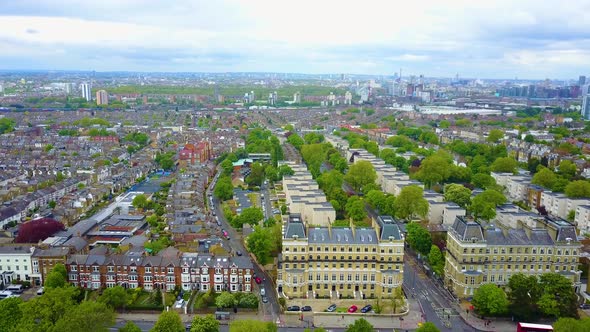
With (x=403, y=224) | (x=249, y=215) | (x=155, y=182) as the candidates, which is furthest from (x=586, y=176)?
(x=155, y=182)

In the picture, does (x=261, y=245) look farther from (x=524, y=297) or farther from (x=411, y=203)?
(x=411, y=203)

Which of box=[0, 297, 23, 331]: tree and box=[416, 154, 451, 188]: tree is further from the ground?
box=[416, 154, 451, 188]: tree

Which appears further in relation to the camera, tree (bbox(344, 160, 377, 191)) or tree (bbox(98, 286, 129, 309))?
tree (bbox(344, 160, 377, 191))

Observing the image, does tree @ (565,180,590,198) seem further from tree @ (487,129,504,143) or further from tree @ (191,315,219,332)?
tree @ (191,315,219,332)

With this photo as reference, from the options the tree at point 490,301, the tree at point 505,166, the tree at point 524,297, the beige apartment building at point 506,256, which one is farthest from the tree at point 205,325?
the tree at point 505,166

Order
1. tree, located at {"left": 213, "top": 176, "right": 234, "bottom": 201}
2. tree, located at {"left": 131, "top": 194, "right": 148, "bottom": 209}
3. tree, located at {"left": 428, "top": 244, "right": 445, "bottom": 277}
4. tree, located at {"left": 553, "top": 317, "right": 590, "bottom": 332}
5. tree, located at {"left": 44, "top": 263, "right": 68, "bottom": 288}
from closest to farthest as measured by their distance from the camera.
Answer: tree, located at {"left": 553, "top": 317, "right": 590, "bottom": 332} < tree, located at {"left": 44, "top": 263, "right": 68, "bottom": 288} < tree, located at {"left": 428, "top": 244, "right": 445, "bottom": 277} < tree, located at {"left": 131, "top": 194, "right": 148, "bottom": 209} < tree, located at {"left": 213, "top": 176, "right": 234, "bottom": 201}

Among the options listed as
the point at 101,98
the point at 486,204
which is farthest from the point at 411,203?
the point at 101,98

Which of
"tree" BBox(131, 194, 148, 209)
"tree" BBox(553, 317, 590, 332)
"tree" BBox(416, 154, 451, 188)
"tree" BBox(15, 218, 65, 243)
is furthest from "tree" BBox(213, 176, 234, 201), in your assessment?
"tree" BBox(553, 317, 590, 332)
